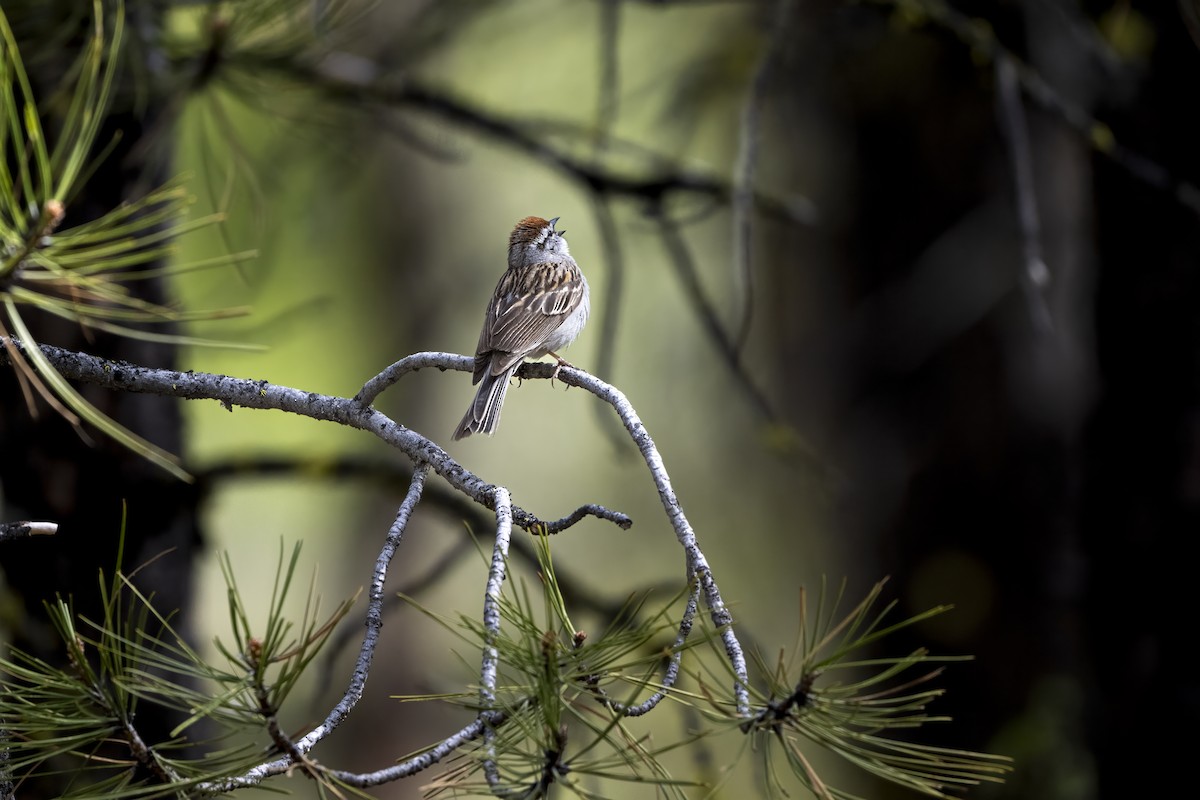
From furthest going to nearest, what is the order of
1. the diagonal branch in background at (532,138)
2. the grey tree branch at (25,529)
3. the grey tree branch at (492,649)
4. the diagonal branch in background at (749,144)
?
1. the diagonal branch in background at (532,138)
2. the diagonal branch in background at (749,144)
3. the grey tree branch at (25,529)
4. the grey tree branch at (492,649)

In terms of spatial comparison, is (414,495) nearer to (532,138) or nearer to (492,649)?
(492,649)

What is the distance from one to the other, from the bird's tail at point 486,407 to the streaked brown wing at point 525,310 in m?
0.04

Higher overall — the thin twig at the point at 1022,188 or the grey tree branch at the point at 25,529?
the thin twig at the point at 1022,188

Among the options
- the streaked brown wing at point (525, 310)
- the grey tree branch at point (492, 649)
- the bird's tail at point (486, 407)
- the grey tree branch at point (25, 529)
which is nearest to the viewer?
the grey tree branch at point (492, 649)

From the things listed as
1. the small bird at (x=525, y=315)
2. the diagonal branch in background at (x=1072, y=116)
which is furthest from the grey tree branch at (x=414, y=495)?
the diagonal branch in background at (x=1072, y=116)

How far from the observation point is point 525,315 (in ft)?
9.90

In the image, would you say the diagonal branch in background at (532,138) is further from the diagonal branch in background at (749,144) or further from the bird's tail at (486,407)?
the bird's tail at (486,407)

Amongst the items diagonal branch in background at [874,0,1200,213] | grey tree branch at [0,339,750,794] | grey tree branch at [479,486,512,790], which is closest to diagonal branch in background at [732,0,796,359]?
diagonal branch in background at [874,0,1200,213]

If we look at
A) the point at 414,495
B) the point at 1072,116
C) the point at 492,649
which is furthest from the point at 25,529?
the point at 1072,116

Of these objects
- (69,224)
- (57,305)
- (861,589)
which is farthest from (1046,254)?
(57,305)

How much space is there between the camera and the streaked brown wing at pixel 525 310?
2.82 metres

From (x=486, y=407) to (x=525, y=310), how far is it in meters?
0.47

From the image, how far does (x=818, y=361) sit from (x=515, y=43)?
2.49 metres

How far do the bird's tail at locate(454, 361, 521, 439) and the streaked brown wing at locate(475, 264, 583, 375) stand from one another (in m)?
0.04
